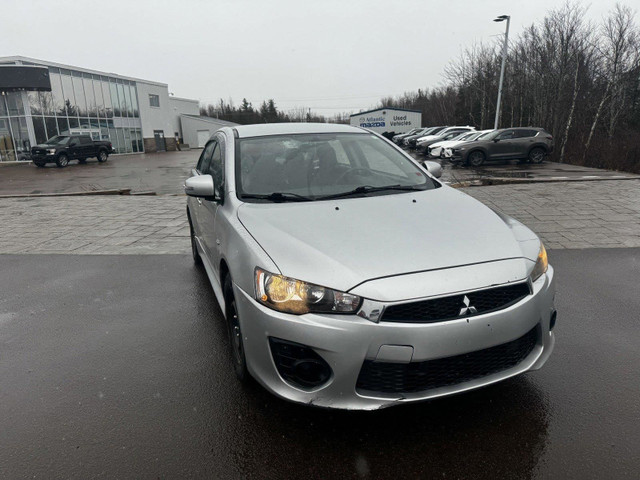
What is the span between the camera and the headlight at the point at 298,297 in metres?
2.12

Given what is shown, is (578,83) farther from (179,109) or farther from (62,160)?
(179,109)

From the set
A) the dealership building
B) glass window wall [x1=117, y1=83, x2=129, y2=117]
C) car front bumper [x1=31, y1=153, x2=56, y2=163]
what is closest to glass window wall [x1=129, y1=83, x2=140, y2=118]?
the dealership building

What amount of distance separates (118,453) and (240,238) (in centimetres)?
134

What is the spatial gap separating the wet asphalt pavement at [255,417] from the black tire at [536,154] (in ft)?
56.7

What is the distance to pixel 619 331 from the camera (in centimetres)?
348

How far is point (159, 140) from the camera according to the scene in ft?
158

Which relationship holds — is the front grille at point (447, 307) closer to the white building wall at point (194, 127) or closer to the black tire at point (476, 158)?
the black tire at point (476, 158)

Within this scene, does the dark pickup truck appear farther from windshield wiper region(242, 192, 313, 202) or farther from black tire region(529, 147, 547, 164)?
windshield wiper region(242, 192, 313, 202)

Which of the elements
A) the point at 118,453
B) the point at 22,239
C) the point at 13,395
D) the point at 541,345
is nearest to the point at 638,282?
the point at 541,345

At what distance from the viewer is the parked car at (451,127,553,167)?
1884 centimetres

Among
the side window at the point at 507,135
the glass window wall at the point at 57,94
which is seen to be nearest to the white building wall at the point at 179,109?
the glass window wall at the point at 57,94

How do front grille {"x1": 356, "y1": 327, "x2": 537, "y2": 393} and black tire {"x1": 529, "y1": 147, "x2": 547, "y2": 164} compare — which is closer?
front grille {"x1": 356, "y1": 327, "x2": 537, "y2": 393}

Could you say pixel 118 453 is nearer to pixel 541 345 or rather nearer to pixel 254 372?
pixel 254 372

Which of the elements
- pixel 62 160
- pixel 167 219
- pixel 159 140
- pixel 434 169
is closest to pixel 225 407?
pixel 434 169
